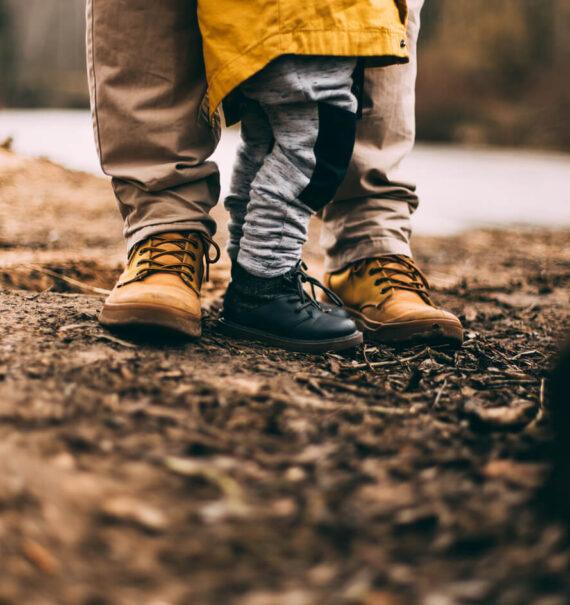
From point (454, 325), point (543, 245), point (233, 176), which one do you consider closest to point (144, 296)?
point (233, 176)

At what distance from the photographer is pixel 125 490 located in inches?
28.9

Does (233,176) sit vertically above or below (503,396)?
above

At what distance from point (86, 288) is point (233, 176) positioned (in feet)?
1.99

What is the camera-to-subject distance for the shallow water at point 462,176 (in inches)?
170

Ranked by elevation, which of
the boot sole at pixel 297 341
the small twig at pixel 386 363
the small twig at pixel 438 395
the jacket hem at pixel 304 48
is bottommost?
the small twig at pixel 386 363

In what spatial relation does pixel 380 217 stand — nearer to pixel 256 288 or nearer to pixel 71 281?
pixel 256 288

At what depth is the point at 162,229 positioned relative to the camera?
1396 mm

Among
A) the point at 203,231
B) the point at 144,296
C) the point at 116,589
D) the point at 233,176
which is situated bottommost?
the point at 116,589

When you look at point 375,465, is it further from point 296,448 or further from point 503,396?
point 503,396

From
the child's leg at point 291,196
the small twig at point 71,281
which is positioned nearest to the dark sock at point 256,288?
the child's leg at point 291,196

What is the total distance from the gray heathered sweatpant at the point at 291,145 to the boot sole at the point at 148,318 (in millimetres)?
217

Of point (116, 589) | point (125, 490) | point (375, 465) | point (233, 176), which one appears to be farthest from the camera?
point (233, 176)

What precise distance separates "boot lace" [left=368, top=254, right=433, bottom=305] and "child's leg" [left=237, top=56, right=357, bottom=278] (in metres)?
0.31

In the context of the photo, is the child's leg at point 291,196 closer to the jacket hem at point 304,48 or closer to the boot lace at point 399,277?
the jacket hem at point 304,48
